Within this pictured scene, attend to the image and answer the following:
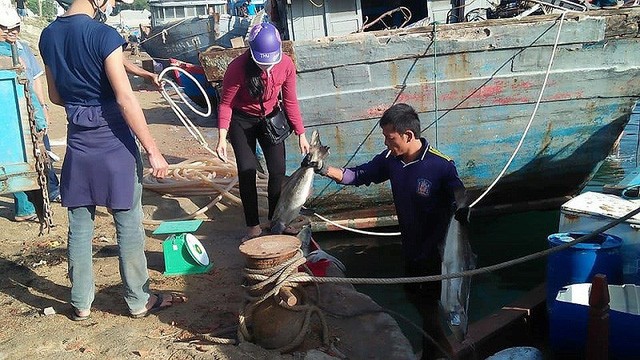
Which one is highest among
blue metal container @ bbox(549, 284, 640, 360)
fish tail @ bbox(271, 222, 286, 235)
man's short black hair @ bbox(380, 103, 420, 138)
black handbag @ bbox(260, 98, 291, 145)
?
man's short black hair @ bbox(380, 103, 420, 138)

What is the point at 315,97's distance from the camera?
239 inches

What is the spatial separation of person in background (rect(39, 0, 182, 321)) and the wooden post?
2.52 metres

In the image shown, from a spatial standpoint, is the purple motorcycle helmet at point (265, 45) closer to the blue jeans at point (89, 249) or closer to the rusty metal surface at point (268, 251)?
the blue jeans at point (89, 249)

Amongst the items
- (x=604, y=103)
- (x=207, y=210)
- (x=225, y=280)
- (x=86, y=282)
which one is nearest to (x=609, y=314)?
(x=225, y=280)

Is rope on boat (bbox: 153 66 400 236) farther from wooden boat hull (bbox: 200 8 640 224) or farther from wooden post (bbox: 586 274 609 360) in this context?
wooden post (bbox: 586 274 609 360)

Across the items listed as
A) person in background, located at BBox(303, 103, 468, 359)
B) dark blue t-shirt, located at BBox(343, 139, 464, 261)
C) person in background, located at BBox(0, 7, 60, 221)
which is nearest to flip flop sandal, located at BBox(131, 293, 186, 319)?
person in background, located at BBox(303, 103, 468, 359)

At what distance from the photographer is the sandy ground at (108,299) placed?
145 inches

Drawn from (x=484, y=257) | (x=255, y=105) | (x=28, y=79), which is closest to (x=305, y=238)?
(x=255, y=105)

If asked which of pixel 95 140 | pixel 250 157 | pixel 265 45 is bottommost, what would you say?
pixel 250 157

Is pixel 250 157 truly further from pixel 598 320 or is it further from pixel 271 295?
pixel 598 320

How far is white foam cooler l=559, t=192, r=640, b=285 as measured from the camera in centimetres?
397

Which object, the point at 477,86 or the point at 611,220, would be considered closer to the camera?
the point at 611,220

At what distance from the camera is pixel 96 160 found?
3713 mm

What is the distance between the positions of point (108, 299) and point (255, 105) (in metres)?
1.87
